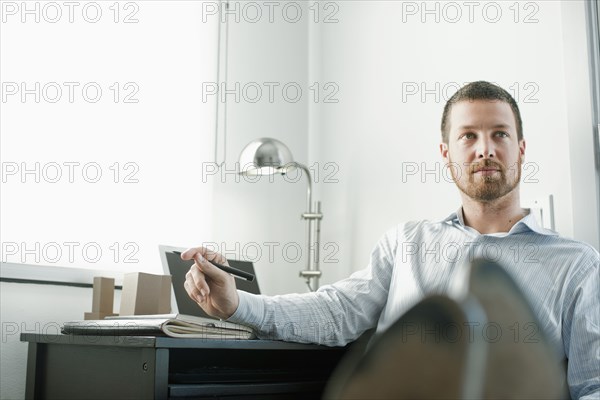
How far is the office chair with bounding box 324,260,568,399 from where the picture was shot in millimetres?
529

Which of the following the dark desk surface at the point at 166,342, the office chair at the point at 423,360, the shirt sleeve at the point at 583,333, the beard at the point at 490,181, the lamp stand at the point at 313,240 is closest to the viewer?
the office chair at the point at 423,360

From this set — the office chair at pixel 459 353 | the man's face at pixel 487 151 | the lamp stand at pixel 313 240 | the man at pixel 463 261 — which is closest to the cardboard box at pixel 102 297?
the man at pixel 463 261

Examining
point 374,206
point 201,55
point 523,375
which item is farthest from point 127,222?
point 523,375

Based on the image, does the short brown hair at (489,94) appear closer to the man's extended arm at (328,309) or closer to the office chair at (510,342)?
the man's extended arm at (328,309)

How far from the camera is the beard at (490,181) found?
5.04 feet

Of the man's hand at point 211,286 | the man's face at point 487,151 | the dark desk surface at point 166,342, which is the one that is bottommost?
the dark desk surface at point 166,342

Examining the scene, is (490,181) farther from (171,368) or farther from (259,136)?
(259,136)

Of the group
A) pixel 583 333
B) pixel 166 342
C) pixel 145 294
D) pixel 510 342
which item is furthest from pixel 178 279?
pixel 510 342

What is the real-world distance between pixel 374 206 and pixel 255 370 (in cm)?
89

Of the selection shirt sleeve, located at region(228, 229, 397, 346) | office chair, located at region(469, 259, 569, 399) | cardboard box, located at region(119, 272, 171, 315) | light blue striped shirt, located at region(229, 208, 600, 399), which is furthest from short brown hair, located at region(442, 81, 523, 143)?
office chair, located at region(469, 259, 569, 399)

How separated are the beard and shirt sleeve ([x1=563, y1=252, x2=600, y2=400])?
0.25m

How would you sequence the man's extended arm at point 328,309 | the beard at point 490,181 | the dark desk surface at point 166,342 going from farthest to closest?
the beard at point 490,181, the man's extended arm at point 328,309, the dark desk surface at point 166,342

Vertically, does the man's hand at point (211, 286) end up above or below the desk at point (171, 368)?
above

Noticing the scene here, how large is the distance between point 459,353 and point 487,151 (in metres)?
1.08
